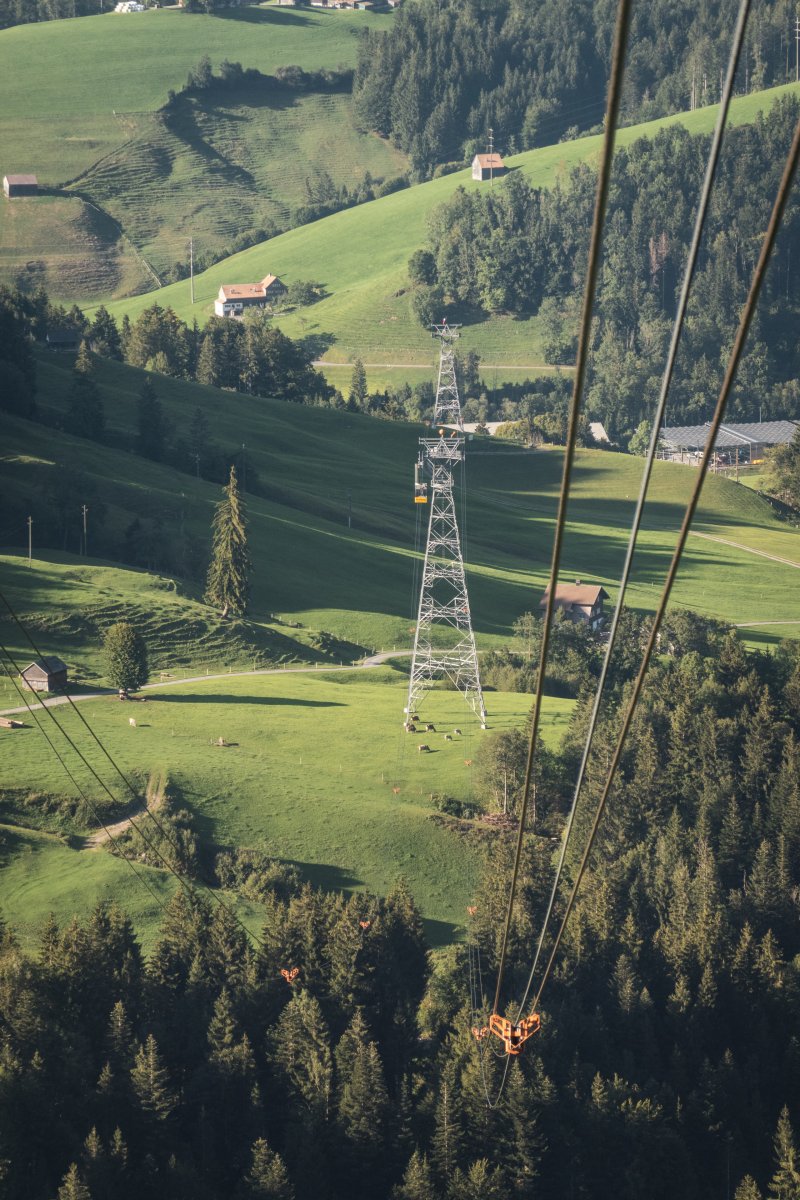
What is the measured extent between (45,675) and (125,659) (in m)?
5.97

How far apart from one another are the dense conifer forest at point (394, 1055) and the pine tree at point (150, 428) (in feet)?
331

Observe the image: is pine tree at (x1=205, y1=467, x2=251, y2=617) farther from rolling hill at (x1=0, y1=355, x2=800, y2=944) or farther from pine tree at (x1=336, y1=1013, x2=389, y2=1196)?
pine tree at (x1=336, y1=1013, x2=389, y2=1196)

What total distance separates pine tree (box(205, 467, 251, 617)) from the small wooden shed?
24883 millimetres

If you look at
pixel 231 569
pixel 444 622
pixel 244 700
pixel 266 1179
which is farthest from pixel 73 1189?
pixel 444 622

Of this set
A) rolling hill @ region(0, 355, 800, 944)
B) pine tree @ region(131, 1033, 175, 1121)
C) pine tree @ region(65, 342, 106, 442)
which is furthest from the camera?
pine tree @ region(65, 342, 106, 442)

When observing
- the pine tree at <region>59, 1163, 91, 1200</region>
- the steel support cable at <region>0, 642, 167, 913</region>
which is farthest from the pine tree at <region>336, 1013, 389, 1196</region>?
the steel support cable at <region>0, 642, 167, 913</region>

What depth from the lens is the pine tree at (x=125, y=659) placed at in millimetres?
113500

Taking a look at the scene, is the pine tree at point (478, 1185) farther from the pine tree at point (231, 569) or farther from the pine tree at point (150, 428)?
the pine tree at point (150, 428)

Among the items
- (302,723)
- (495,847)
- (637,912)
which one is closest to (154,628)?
(302,723)

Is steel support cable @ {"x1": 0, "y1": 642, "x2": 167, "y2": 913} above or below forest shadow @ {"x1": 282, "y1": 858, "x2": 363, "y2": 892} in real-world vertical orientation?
above

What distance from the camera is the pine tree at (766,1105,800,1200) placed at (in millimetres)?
67500

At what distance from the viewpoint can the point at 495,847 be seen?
96.4m

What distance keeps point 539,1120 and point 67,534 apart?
96.3 m

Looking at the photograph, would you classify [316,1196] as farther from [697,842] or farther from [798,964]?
[697,842]
